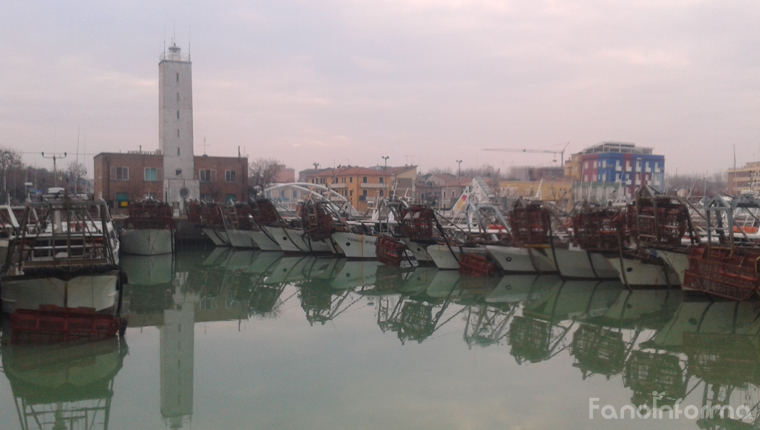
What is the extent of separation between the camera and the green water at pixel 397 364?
995 centimetres

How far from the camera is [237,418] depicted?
9648 millimetres

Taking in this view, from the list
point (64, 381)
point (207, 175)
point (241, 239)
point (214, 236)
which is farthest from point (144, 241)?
point (64, 381)

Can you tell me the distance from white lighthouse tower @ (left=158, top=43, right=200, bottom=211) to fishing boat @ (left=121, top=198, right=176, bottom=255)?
1730 cm

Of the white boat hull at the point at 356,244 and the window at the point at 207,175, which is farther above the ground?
the window at the point at 207,175

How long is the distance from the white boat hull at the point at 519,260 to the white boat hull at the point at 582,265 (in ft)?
2.98

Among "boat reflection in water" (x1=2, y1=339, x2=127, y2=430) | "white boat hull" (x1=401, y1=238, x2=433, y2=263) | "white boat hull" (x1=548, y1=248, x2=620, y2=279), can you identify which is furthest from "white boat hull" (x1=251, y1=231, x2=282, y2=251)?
"boat reflection in water" (x1=2, y1=339, x2=127, y2=430)

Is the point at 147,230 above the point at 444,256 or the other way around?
above

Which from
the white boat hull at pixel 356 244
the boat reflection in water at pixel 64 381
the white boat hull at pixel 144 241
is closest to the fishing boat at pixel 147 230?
the white boat hull at pixel 144 241

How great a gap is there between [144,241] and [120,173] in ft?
67.4

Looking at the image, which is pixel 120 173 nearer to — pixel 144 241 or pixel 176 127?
pixel 176 127

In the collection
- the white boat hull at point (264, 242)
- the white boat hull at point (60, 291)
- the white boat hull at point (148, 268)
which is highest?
the white boat hull at point (60, 291)

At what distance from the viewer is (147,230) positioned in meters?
35.1

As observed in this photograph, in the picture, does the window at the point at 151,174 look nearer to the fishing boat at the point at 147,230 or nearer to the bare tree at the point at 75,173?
the bare tree at the point at 75,173

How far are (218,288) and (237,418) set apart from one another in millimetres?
14687
